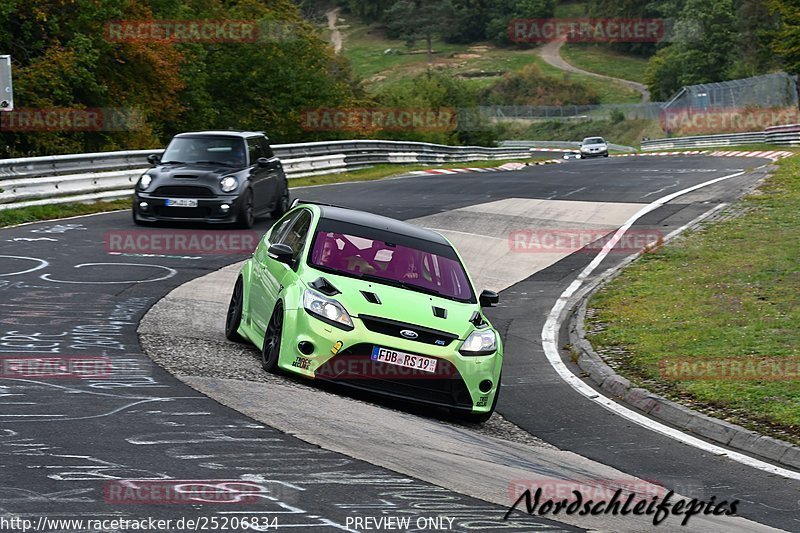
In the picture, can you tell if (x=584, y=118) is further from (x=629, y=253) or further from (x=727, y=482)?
(x=727, y=482)

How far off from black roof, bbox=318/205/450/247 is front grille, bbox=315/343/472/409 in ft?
6.65

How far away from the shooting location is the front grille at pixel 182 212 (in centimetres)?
2100

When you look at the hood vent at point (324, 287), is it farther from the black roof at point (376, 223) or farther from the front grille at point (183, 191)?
the front grille at point (183, 191)

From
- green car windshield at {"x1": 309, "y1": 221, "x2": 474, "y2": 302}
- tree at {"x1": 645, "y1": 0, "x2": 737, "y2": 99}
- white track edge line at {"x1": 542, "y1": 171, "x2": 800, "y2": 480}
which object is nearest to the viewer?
white track edge line at {"x1": 542, "y1": 171, "x2": 800, "y2": 480}

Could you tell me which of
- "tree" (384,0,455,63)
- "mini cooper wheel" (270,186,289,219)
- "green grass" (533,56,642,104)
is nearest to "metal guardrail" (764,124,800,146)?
Result: "mini cooper wheel" (270,186,289,219)

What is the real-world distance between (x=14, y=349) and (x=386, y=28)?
17695 centimetres

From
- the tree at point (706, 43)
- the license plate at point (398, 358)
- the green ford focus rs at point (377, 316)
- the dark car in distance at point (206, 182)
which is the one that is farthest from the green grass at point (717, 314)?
the tree at point (706, 43)

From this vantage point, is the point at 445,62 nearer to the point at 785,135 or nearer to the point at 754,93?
the point at 754,93

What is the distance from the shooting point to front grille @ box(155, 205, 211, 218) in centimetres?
2100

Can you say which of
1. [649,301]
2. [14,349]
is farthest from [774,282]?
[14,349]

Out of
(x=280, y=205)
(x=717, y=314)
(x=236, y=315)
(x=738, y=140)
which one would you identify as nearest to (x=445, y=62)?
(x=738, y=140)

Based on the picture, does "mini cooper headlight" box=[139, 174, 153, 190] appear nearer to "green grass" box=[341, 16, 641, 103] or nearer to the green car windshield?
the green car windshield

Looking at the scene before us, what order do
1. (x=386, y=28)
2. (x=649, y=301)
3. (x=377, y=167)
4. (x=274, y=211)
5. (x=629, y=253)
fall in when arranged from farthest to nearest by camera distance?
1. (x=386, y=28)
2. (x=377, y=167)
3. (x=274, y=211)
4. (x=629, y=253)
5. (x=649, y=301)

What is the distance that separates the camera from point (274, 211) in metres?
23.8
